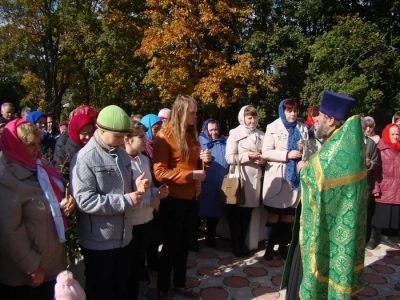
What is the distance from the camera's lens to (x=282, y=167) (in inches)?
165

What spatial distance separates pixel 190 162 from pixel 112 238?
1.05 meters

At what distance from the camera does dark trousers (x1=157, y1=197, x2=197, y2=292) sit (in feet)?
10.6

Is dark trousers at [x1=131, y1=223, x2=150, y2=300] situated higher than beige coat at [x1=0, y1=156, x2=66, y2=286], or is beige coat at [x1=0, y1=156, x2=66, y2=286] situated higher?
beige coat at [x1=0, y1=156, x2=66, y2=286]

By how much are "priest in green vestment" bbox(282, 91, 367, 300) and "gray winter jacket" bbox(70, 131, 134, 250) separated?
1278 millimetres

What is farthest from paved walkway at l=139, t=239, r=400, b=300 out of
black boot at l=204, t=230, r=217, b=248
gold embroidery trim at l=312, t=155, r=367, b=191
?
gold embroidery trim at l=312, t=155, r=367, b=191

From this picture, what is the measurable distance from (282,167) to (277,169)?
6cm

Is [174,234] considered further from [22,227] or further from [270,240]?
[270,240]

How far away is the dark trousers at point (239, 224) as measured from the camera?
4492mm

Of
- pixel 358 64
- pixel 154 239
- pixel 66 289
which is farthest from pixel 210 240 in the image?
pixel 358 64

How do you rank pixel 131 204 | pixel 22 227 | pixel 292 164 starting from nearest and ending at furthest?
pixel 22 227, pixel 131 204, pixel 292 164

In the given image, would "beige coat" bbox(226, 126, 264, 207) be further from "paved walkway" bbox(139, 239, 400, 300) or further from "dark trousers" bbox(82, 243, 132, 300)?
"dark trousers" bbox(82, 243, 132, 300)

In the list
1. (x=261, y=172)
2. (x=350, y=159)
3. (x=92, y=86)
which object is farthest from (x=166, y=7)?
(x=350, y=159)

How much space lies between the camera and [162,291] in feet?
10.9

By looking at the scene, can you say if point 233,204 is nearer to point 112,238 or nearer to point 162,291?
point 162,291
